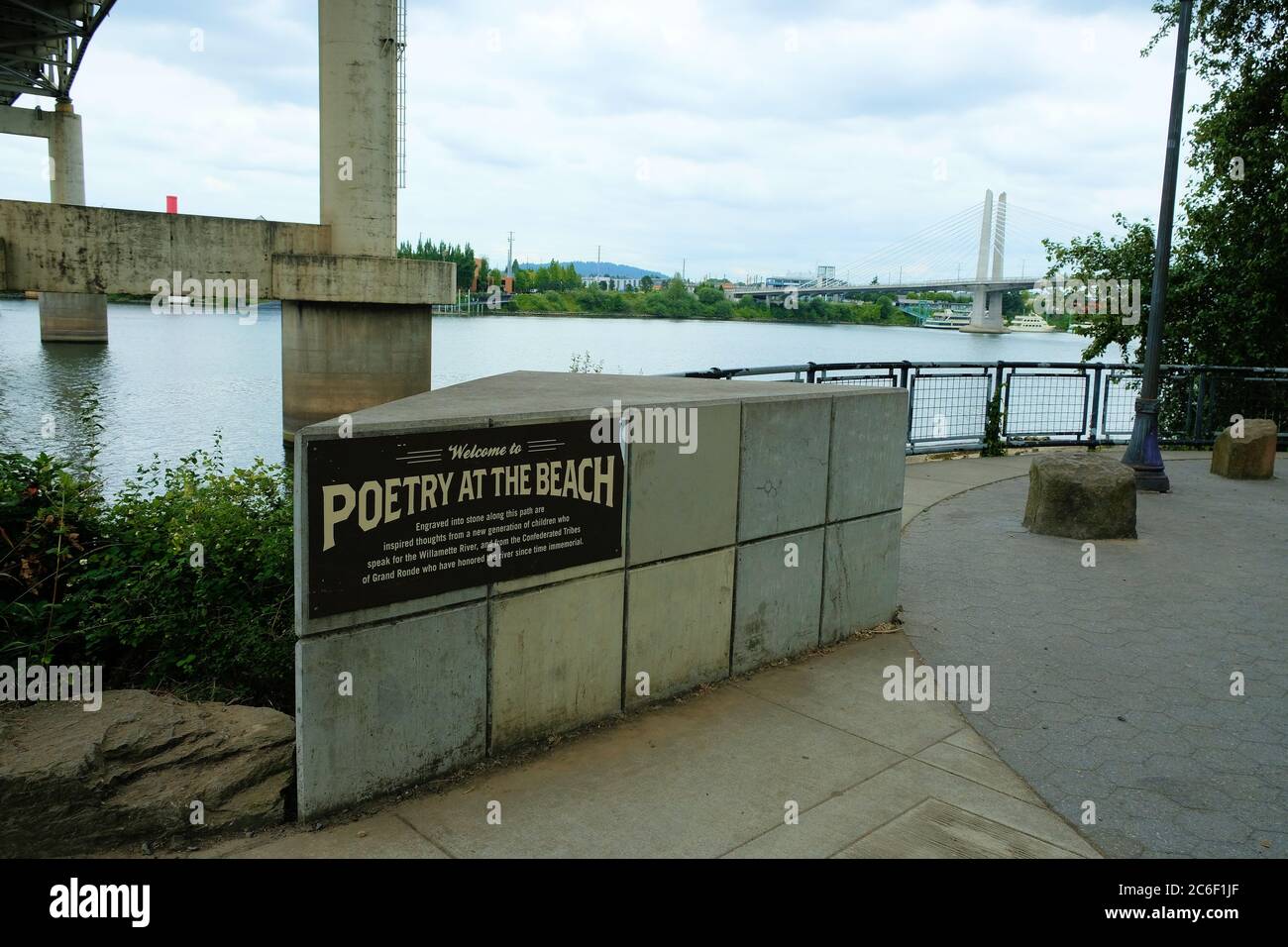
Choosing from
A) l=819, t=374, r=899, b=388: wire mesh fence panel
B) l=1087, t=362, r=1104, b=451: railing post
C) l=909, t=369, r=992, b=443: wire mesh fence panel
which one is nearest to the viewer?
l=819, t=374, r=899, b=388: wire mesh fence panel

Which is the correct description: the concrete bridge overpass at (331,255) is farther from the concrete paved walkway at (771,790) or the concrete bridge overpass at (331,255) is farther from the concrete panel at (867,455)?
the concrete paved walkway at (771,790)

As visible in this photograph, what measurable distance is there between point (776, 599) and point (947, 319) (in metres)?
55.2

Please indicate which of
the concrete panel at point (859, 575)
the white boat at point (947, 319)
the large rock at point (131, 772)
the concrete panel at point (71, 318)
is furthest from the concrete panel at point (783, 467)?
the concrete panel at point (71, 318)

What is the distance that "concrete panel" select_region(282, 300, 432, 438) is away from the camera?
28.3 meters

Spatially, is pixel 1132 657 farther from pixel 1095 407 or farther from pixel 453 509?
pixel 1095 407

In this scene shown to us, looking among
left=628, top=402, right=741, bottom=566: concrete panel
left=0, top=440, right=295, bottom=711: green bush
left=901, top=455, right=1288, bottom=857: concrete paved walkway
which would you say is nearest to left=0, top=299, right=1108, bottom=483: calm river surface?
left=0, top=440, right=295, bottom=711: green bush

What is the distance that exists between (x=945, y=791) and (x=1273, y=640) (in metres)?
3.58

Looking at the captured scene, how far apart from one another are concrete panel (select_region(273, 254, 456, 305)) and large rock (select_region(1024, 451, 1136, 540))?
21992 millimetres

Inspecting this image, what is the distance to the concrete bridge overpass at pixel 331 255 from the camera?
2478 centimetres

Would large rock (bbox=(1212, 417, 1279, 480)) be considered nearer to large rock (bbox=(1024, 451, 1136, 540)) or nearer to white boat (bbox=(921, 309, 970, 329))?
large rock (bbox=(1024, 451, 1136, 540))

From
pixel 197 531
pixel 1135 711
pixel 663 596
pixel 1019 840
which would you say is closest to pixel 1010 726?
pixel 1135 711

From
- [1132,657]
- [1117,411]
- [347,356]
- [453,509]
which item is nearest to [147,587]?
[453,509]

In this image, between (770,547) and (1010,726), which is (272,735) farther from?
(1010,726)

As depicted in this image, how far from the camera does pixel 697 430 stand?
5.22 meters
